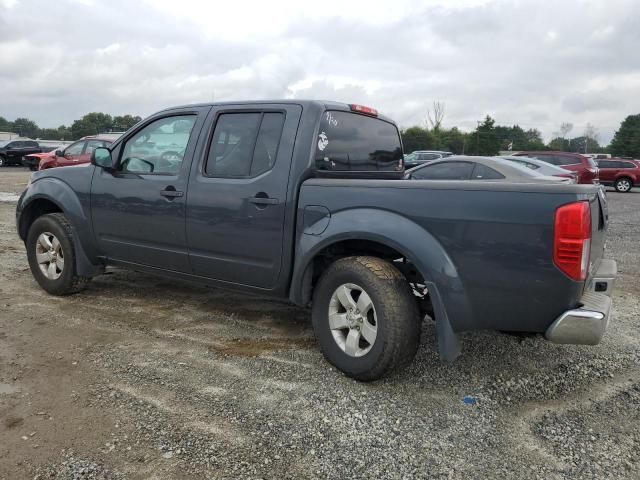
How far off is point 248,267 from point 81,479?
1804 mm

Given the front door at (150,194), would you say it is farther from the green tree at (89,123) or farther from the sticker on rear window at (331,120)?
the green tree at (89,123)

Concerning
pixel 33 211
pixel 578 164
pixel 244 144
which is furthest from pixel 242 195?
pixel 578 164

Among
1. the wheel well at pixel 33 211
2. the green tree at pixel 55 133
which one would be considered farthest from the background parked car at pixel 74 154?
the green tree at pixel 55 133

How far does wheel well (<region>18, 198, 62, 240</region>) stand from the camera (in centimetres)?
518

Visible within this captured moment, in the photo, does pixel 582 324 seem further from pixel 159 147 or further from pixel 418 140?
pixel 418 140

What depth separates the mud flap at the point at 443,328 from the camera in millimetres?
2967

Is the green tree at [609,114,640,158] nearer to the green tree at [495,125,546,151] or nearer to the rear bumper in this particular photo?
the green tree at [495,125,546,151]

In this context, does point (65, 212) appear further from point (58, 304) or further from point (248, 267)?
point (248, 267)

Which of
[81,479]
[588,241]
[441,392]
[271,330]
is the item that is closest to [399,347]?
[441,392]

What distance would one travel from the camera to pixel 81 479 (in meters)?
2.29

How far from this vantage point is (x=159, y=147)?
14.4 feet

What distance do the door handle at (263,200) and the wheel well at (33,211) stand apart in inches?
104

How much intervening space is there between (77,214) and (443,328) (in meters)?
3.53

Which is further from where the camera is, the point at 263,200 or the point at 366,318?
the point at 263,200
